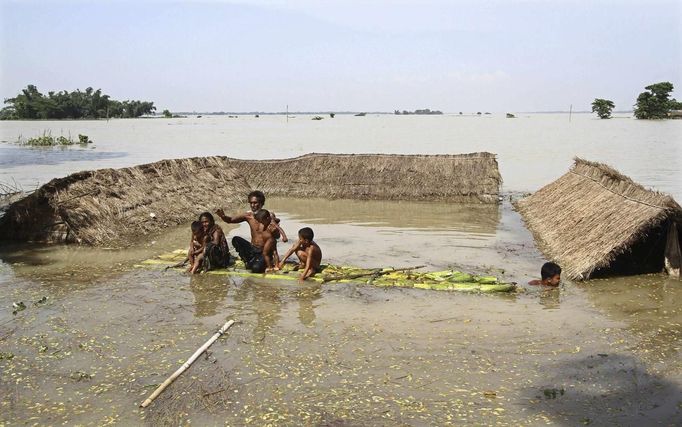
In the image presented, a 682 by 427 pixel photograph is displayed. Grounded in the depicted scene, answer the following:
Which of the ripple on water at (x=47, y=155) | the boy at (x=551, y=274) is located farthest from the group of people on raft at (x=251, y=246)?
the ripple on water at (x=47, y=155)

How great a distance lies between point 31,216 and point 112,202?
4.38 feet

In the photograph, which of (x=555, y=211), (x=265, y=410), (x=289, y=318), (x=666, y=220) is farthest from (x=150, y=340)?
(x=555, y=211)

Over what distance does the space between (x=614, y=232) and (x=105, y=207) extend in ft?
27.1

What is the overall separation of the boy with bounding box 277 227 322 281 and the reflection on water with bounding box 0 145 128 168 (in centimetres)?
2078

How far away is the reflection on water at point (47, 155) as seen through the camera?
24.9 meters

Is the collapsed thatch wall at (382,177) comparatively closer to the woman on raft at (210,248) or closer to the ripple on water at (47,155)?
the woman on raft at (210,248)

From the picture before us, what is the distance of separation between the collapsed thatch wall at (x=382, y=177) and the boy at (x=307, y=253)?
24.6ft

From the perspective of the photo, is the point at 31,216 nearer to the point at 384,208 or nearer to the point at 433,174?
the point at 384,208

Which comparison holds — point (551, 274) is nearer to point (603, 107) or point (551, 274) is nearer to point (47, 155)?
point (47, 155)

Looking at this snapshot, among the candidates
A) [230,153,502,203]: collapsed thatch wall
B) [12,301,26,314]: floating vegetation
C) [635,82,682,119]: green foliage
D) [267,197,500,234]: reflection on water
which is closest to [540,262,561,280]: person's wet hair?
[267,197,500,234]: reflection on water

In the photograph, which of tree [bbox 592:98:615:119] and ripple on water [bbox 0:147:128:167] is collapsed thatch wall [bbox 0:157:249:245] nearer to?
ripple on water [bbox 0:147:128:167]

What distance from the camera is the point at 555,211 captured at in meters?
10.5

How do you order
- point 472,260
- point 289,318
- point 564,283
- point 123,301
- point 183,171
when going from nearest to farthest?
point 289,318 → point 123,301 → point 564,283 → point 472,260 → point 183,171

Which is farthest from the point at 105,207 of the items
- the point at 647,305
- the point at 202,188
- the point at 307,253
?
the point at 647,305
